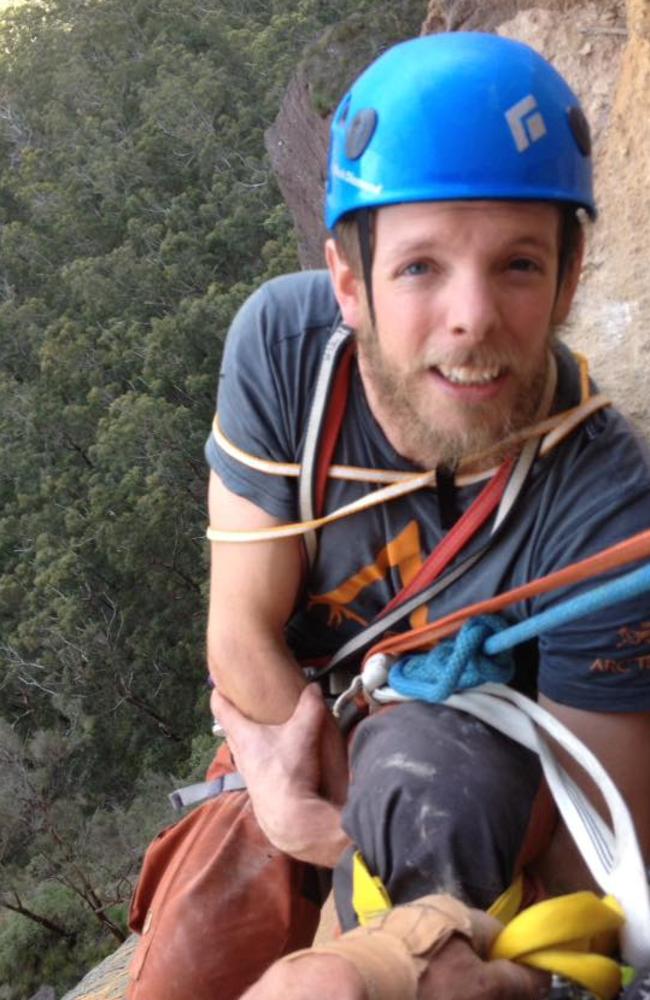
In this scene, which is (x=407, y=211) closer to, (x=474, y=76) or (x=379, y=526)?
(x=474, y=76)

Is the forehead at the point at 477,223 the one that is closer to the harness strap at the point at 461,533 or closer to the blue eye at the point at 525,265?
the blue eye at the point at 525,265

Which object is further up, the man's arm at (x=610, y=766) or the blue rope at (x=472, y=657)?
the blue rope at (x=472, y=657)

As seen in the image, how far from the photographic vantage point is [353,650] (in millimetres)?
1732

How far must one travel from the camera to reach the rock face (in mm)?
2617

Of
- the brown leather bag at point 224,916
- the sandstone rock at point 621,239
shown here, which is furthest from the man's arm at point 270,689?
the sandstone rock at point 621,239

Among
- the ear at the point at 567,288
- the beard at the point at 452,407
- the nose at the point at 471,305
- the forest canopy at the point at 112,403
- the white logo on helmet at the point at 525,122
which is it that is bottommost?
the forest canopy at the point at 112,403

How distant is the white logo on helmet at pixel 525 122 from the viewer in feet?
4.37

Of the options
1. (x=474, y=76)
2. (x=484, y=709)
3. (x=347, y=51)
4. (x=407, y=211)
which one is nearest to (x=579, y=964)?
(x=484, y=709)

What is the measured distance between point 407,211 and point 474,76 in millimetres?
182

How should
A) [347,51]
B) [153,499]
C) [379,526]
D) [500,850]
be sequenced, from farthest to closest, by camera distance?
[153,499]
[347,51]
[379,526]
[500,850]

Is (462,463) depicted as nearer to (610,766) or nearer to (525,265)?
(525,265)

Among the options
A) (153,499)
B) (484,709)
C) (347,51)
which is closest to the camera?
(484,709)

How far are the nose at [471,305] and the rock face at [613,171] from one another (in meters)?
1.24

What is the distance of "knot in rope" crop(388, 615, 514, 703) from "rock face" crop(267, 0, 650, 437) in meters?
1.12
